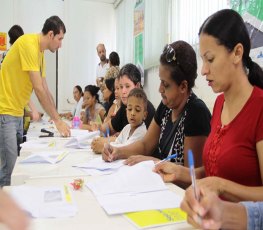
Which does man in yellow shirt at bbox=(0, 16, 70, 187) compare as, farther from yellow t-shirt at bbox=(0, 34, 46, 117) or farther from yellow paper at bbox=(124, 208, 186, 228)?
yellow paper at bbox=(124, 208, 186, 228)

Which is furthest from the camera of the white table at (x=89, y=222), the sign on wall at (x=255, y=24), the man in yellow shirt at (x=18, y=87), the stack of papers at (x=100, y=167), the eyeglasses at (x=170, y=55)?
the man in yellow shirt at (x=18, y=87)

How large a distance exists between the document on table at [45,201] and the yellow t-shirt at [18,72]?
4.98 feet

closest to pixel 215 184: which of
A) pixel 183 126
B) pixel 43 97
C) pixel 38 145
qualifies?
pixel 183 126

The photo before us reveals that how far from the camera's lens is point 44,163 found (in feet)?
4.58

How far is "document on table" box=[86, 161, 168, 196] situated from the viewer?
0.94m

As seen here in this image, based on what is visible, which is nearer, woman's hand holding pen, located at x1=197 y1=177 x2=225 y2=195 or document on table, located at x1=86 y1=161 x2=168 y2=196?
woman's hand holding pen, located at x1=197 y1=177 x2=225 y2=195

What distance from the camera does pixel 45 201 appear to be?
2.73 ft

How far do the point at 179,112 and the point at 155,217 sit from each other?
0.72 m

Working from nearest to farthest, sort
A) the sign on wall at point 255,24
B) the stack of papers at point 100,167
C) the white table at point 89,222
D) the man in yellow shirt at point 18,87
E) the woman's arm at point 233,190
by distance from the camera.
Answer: the white table at point 89,222 < the woman's arm at point 233,190 < the stack of papers at point 100,167 < the sign on wall at point 255,24 < the man in yellow shirt at point 18,87

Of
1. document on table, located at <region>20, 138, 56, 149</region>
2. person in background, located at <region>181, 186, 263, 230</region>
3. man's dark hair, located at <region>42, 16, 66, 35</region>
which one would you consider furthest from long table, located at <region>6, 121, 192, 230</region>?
man's dark hair, located at <region>42, 16, 66, 35</region>

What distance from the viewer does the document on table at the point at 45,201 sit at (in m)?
0.76

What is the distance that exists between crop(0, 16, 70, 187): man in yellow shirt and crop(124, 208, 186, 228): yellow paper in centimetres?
162

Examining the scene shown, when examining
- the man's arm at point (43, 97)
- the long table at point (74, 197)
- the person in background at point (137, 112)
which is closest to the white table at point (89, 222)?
the long table at point (74, 197)

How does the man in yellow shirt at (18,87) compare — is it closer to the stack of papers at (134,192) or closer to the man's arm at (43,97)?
the man's arm at (43,97)
